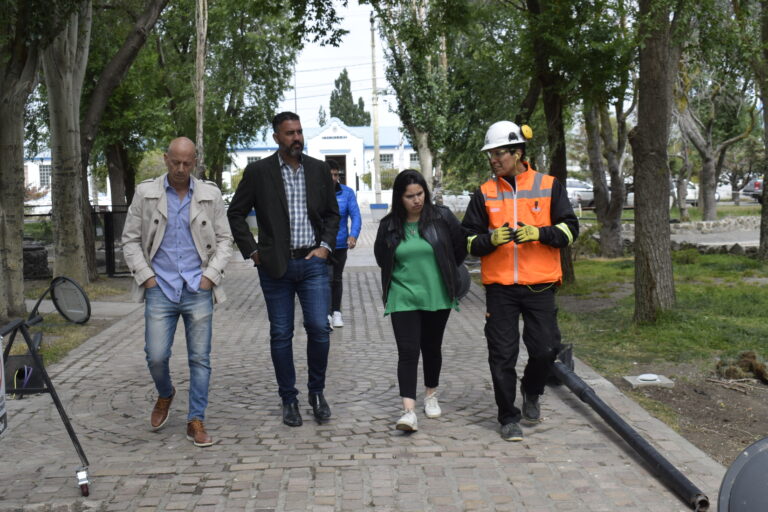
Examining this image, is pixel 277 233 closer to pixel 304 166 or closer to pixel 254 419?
pixel 304 166

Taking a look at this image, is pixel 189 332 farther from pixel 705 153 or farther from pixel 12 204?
pixel 705 153

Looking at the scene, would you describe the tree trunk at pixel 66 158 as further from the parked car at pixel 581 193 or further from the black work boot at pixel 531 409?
the parked car at pixel 581 193

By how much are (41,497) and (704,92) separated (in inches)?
1043

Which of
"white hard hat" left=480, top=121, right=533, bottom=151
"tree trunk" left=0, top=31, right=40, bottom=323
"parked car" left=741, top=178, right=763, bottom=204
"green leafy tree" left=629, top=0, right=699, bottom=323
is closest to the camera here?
"white hard hat" left=480, top=121, right=533, bottom=151

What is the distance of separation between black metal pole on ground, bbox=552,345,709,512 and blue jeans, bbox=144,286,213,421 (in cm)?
253

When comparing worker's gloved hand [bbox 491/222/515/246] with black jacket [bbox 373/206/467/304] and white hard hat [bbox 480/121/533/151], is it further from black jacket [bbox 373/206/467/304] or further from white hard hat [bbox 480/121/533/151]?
white hard hat [bbox 480/121/533/151]

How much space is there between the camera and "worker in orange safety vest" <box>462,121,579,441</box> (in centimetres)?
578

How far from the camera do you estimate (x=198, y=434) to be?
5.81 m

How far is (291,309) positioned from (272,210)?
0.69 m

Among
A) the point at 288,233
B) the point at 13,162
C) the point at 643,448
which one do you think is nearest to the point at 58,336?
the point at 13,162

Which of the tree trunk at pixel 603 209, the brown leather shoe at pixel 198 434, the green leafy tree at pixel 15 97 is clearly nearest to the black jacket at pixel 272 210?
the brown leather shoe at pixel 198 434

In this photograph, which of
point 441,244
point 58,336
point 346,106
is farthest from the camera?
point 346,106

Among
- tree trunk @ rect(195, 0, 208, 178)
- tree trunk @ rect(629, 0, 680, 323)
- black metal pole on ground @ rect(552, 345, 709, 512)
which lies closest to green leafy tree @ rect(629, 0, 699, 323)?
tree trunk @ rect(629, 0, 680, 323)

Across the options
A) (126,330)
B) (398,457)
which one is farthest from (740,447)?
(126,330)
